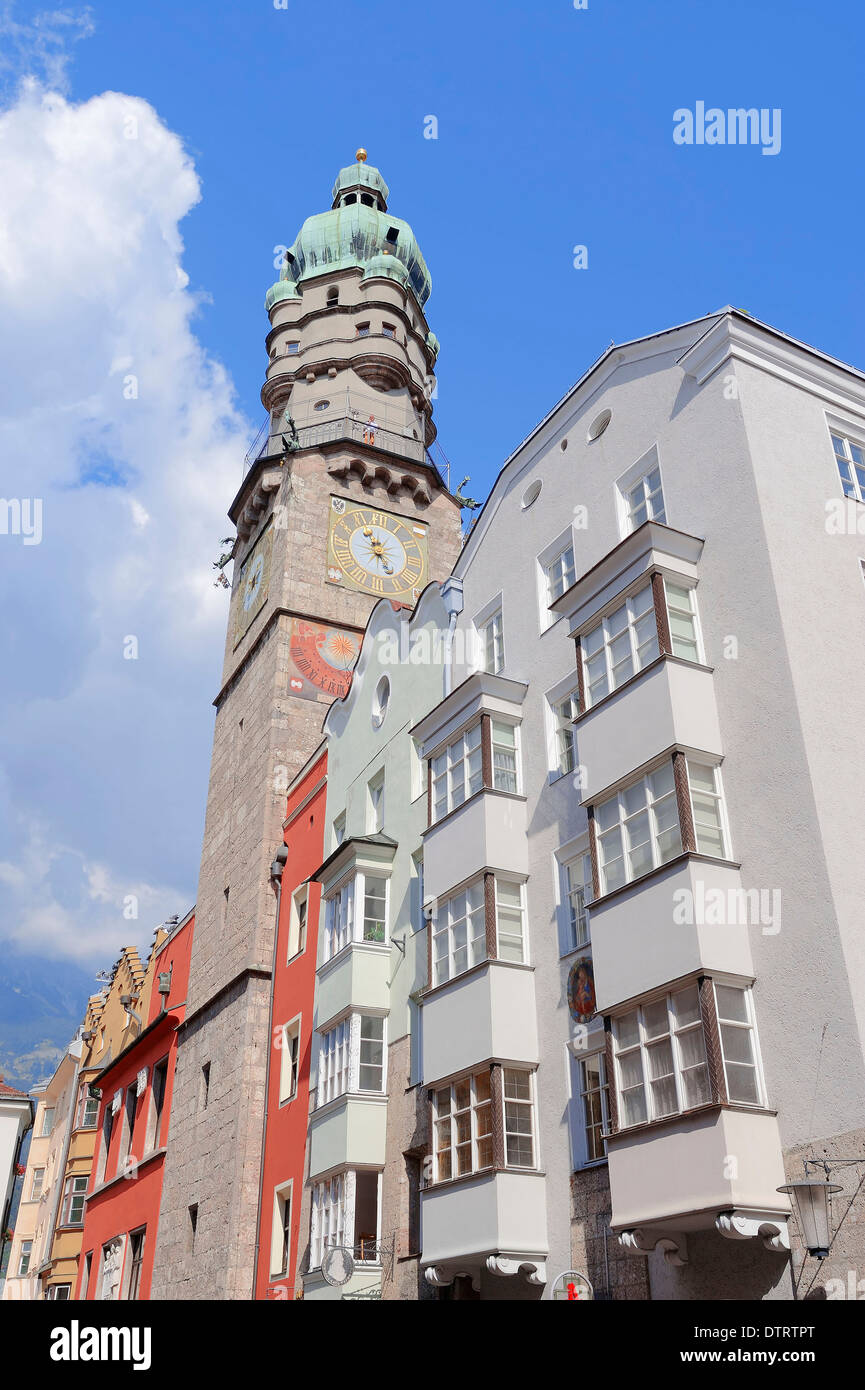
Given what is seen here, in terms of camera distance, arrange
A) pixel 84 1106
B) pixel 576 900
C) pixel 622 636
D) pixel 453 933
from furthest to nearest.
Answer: pixel 84 1106 → pixel 453 933 → pixel 576 900 → pixel 622 636

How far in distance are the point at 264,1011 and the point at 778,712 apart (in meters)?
19.7

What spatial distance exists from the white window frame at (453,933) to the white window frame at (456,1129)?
6.10 feet

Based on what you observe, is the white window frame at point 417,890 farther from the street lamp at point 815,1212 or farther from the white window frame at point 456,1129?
the street lamp at point 815,1212

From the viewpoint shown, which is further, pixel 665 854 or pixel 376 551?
pixel 376 551

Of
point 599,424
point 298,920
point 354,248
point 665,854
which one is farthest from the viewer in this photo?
point 354,248

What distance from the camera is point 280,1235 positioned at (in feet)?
90.8

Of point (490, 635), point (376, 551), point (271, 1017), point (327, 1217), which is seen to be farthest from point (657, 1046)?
point (376, 551)

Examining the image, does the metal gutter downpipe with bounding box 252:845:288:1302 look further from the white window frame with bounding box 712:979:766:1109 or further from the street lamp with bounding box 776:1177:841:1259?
the street lamp with bounding box 776:1177:841:1259

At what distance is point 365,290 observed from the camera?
172 ft

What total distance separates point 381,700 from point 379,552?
42.5 feet

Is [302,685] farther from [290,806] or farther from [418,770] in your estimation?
[418,770]

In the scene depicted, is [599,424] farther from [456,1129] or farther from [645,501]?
[456,1129]

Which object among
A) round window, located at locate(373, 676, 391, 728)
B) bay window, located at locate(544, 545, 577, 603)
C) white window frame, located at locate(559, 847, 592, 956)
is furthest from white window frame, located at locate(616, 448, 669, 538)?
round window, located at locate(373, 676, 391, 728)

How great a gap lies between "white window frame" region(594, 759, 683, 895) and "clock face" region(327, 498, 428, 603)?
77.4ft
